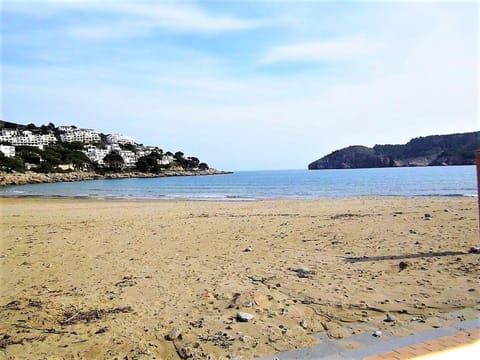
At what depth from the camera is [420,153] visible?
157875mm

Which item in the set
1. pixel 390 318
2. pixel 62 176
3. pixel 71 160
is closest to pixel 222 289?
pixel 390 318

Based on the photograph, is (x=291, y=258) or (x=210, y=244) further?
(x=210, y=244)

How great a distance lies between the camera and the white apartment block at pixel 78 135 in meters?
170

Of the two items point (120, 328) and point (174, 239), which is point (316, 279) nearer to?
point (120, 328)

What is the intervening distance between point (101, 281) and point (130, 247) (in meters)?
2.79

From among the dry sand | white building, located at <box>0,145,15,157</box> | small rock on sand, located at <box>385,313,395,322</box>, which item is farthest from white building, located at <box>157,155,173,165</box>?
small rock on sand, located at <box>385,313,395,322</box>

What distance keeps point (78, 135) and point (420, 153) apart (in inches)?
5624

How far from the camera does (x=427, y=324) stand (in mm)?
3979

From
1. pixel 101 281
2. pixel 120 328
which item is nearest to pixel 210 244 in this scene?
pixel 101 281

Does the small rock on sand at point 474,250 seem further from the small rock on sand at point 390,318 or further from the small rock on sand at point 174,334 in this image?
the small rock on sand at point 174,334

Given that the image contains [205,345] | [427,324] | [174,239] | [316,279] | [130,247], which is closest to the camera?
[205,345]

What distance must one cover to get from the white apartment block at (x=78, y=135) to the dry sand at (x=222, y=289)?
172 metres

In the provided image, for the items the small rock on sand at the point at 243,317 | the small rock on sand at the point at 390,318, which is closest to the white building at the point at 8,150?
the small rock on sand at the point at 243,317

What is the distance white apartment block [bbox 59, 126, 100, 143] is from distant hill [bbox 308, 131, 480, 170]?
393ft
